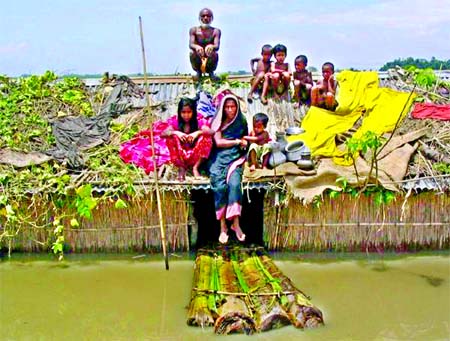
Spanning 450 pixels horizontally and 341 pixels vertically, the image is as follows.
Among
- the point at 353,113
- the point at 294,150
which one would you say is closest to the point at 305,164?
the point at 294,150

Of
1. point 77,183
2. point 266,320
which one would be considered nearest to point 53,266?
point 77,183

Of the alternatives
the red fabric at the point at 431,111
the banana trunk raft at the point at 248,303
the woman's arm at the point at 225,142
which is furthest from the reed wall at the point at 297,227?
the red fabric at the point at 431,111

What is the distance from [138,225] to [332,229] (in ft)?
7.29

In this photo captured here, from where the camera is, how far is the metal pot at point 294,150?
677 cm

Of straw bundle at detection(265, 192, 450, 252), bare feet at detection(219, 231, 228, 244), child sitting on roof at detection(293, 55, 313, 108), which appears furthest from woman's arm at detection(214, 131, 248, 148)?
child sitting on roof at detection(293, 55, 313, 108)

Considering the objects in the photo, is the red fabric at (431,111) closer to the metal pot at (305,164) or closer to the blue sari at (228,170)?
the metal pot at (305,164)

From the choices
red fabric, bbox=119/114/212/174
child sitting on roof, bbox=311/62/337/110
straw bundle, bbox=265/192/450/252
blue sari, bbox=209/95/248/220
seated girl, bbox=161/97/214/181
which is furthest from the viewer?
child sitting on roof, bbox=311/62/337/110

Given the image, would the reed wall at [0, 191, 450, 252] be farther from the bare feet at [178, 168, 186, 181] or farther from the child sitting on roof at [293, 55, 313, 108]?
the child sitting on roof at [293, 55, 313, 108]

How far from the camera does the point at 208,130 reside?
257 inches

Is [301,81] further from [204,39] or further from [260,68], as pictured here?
[204,39]

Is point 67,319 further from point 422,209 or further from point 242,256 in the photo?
point 422,209

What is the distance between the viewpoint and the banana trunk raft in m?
4.80

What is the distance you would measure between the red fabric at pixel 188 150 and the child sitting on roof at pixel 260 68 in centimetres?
217

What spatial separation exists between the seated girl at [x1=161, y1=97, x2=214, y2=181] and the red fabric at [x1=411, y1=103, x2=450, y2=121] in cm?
302
